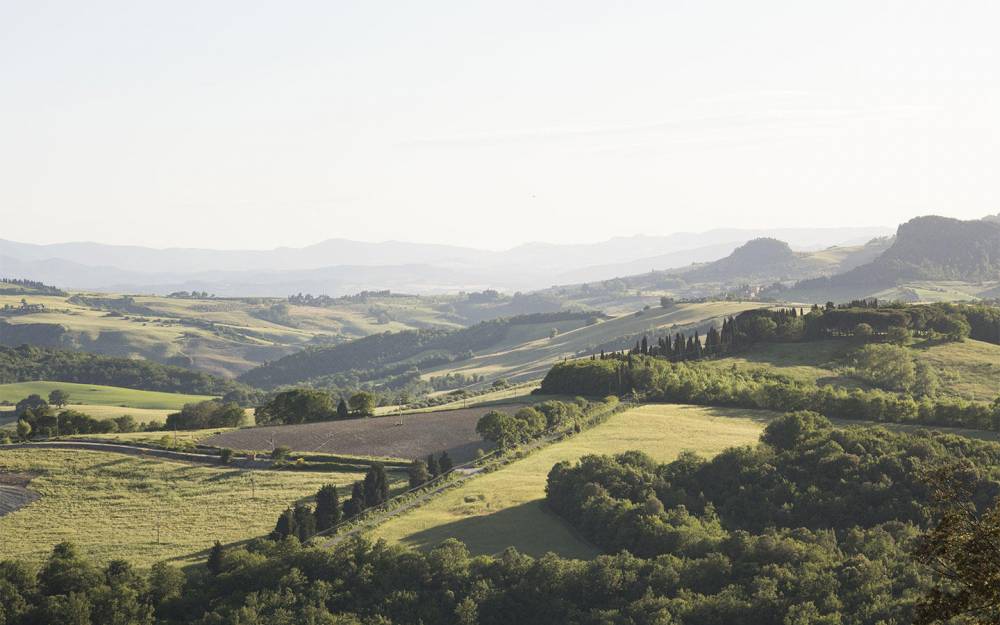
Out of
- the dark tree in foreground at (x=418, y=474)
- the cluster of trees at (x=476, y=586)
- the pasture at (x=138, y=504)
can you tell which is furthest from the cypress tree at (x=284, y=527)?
the dark tree in foreground at (x=418, y=474)

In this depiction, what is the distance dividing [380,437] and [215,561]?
44.0m

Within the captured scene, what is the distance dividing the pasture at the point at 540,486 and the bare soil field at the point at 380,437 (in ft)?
36.3

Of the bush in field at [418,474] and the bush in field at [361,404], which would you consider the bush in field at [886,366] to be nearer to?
the bush in field at [361,404]

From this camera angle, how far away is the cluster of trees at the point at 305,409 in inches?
5271

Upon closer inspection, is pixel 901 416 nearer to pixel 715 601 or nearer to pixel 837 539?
pixel 837 539

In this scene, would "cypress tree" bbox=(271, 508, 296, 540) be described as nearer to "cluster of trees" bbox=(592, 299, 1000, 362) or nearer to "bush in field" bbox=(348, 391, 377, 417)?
"bush in field" bbox=(348, 391, 377, 417)

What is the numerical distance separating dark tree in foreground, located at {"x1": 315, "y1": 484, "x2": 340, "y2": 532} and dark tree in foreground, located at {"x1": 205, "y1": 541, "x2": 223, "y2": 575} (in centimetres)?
1008

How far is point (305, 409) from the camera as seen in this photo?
439 feet

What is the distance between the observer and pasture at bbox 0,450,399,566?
8012cm

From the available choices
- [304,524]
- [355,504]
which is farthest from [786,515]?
[304,524]

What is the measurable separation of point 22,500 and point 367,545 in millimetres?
41458

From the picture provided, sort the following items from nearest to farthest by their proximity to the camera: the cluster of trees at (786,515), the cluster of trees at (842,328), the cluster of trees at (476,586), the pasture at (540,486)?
the cluster of trees at (786,515) → the cluster of trees at (476,586) → the pasture at (540,486) → the cluster of trees at (842,328)

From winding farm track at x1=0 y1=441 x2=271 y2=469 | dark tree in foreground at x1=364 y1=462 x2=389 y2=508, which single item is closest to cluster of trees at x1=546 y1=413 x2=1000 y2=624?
dark tree in foreground at x1=364 y1=462 x2=389 y2=508

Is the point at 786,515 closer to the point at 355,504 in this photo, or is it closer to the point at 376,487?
the point at 376,487
